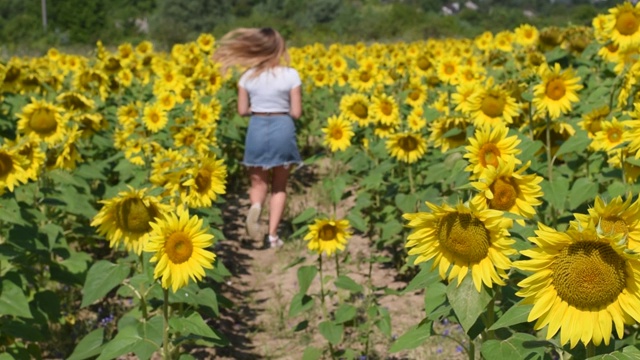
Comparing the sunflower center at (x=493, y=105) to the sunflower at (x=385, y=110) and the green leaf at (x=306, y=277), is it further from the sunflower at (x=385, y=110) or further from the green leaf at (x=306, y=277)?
the sunflower at (x=385, y=110)

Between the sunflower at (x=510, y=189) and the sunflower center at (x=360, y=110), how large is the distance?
3.38 metres

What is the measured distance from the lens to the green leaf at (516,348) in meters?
1.81

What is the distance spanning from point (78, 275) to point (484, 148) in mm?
2477

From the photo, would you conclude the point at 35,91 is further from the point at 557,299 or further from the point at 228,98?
the point at 557,299

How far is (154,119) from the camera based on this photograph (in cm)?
593

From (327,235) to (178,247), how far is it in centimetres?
120

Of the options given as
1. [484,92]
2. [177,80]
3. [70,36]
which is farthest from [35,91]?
[70,36]

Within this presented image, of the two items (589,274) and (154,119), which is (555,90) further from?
(154,119)

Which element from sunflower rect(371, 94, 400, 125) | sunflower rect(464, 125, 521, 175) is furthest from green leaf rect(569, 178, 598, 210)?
sunflower rect(371, 94, 400, 125)

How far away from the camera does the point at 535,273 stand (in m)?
1.62

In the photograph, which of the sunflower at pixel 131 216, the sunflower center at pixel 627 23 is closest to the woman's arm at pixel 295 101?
the sunflower center at pixel 627 23

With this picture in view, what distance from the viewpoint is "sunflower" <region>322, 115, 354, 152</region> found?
529 centimetres

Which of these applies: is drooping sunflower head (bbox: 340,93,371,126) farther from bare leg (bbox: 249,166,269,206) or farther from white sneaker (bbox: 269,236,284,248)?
white sneaker (bbox: 269,236,284,248)

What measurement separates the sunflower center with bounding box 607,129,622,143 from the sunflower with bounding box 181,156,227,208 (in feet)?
5.92
